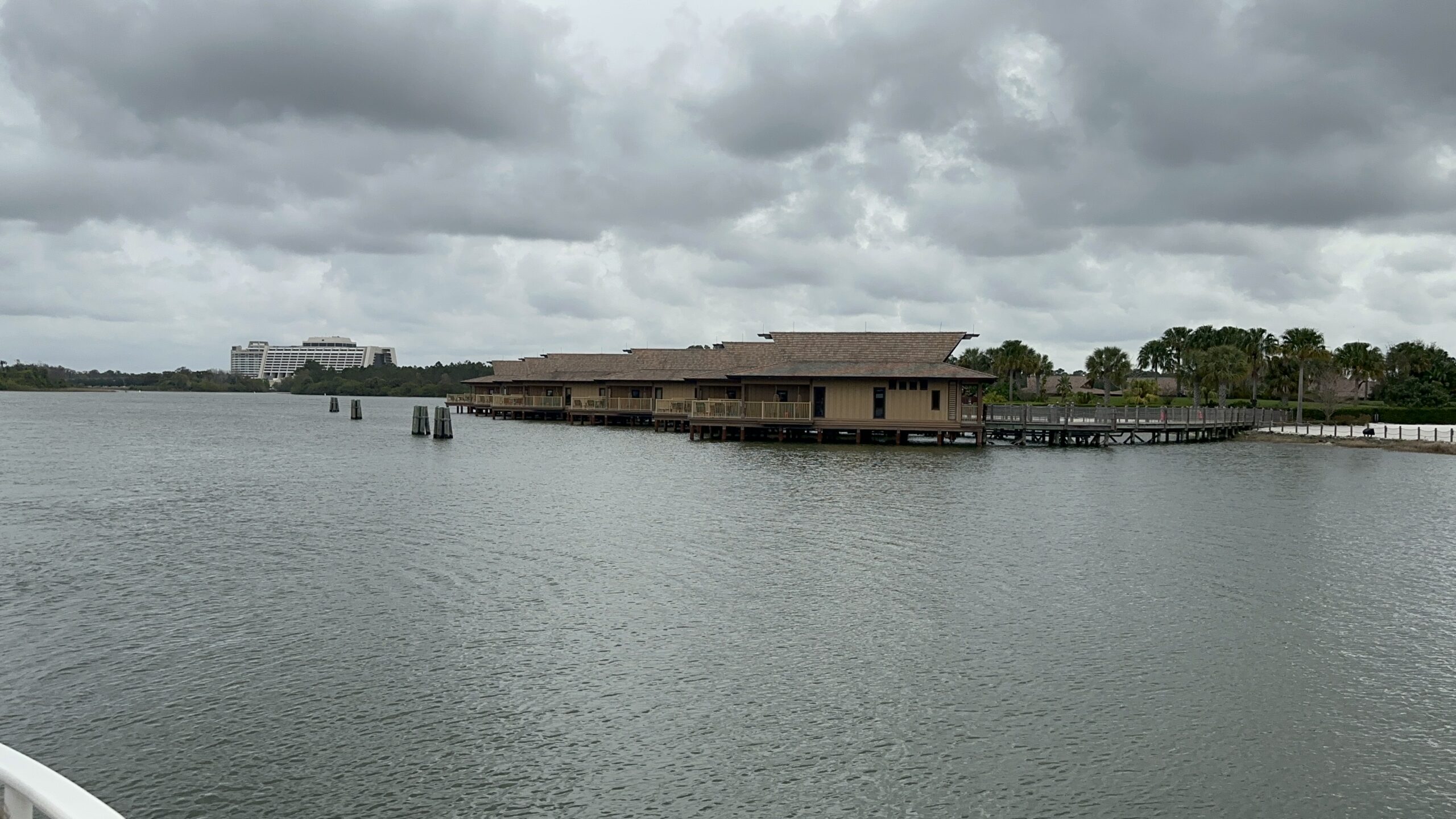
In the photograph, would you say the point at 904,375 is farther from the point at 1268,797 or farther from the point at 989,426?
the point at 1268,797

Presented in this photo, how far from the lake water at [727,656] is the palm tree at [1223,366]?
186 feet

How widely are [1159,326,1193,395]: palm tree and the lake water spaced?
74.1 meters

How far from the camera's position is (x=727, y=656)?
44.6ft

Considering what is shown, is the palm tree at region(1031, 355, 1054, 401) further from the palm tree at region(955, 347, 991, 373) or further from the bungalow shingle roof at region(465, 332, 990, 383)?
the bungalow shingle roof at region(465, 332, 990, 383)

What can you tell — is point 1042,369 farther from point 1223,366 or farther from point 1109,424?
point 1109,424

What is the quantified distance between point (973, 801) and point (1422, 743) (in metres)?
5.58

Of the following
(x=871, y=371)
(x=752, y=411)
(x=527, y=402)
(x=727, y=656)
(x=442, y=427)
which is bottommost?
(x=727, y=656)

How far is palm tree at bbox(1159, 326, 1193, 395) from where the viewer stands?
99.8 metres

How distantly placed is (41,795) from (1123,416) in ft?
224

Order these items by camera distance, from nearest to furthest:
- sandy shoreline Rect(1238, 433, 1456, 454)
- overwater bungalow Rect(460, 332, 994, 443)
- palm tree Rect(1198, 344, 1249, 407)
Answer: overwater bungalow Rect(460, 332, 994, 443) → sandy shoreline Rect(1238, 433, 1456, 454) → palm tree Rect(1198, 344, 1249, 407)

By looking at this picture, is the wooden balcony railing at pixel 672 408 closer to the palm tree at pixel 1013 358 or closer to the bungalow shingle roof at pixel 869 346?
the bungalow shingle roof at pixel 869 346

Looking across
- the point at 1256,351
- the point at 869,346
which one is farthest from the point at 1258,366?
the point at 869,346

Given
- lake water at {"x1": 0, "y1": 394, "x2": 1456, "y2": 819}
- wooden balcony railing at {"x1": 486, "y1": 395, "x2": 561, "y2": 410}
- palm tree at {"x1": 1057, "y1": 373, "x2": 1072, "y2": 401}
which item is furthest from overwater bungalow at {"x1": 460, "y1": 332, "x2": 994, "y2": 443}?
palm tree at {"x1": 1057, "y1": 373, "x2": 1072, "y2": 401}

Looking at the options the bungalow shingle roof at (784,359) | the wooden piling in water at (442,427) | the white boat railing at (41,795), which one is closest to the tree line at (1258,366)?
the bungalow shingle roof at (784,359)
